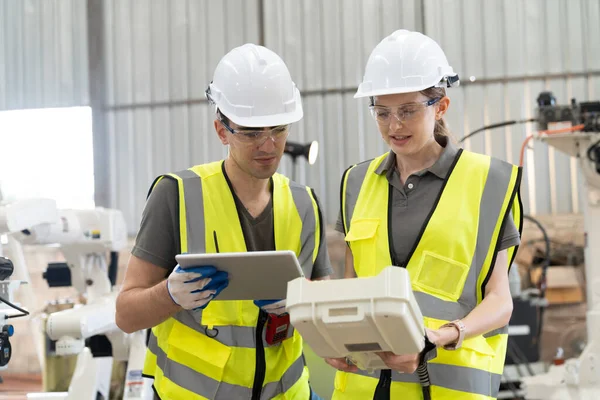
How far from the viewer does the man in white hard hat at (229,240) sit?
6.19 ft

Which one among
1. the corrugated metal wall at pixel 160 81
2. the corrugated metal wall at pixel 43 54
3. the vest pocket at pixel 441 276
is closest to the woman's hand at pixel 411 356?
the vest pocket at pixel 441 276

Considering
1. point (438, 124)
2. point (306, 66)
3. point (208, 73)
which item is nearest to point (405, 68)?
point (438, 124)

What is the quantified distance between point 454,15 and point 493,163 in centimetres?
604

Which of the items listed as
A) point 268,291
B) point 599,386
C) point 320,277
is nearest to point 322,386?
point 599,386

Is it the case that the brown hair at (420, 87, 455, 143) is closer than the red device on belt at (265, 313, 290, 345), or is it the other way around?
the brown hair at (420, 87, 455, 143)

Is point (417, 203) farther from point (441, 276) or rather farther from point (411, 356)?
point (411, 356)

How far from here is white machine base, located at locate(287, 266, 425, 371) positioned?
133 cm

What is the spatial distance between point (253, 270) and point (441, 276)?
433 millimetres

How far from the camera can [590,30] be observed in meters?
7.22

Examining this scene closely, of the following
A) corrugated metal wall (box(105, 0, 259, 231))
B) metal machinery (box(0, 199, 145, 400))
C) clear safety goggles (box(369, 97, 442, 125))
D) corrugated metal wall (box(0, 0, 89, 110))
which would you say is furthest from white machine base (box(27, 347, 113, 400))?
corrugated metal wall (box(0, 0, 89, 110))

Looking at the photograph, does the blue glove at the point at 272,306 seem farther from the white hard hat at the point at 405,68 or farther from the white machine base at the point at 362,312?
the white hard hat at the point at 405,68

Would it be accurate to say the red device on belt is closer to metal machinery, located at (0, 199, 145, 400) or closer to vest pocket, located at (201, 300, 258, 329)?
vest pocket, located at (201, 300, 258, 329)

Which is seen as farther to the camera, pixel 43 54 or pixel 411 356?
pixel 43 54

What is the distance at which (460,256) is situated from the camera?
1724 mm
